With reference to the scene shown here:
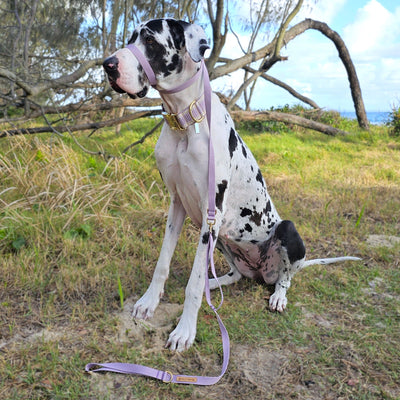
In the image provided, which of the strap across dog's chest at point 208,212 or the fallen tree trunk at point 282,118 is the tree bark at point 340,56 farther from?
the strap across dog's chest at point 208,212

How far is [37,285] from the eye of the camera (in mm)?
3365

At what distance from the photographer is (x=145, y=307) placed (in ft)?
9.90

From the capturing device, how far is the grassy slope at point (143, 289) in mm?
2477

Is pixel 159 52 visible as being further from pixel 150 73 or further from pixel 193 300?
pixel 193 300

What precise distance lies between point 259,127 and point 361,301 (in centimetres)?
661

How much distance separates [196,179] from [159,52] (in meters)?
0.77

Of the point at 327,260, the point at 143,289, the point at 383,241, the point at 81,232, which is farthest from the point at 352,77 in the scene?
the point at 143,289

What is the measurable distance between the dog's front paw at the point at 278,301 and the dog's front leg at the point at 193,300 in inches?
29.2

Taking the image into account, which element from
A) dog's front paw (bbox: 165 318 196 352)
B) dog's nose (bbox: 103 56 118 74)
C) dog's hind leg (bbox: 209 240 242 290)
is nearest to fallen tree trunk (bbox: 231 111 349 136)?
dog's hind leg (bbox: 209 240 242 290)

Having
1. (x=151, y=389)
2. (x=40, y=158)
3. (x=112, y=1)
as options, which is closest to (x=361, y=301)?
(x=151, y=389)

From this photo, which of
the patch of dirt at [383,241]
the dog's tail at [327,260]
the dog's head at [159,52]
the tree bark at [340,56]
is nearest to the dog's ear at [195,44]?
the dog's head at [159,52]

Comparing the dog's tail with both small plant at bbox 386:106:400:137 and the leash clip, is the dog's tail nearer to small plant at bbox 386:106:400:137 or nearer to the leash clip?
the leash clip

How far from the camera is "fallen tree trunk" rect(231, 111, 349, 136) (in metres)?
8.27

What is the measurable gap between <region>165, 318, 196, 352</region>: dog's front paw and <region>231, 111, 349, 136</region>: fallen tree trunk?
586 centimetres
